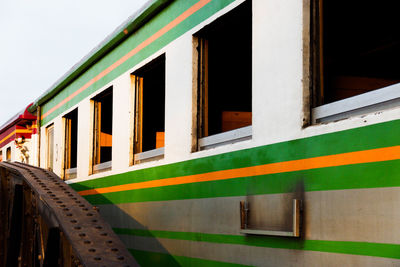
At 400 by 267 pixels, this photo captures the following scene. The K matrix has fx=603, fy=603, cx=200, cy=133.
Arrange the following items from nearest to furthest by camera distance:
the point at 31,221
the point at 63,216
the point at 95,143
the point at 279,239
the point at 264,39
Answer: the point at 279,239, the point at 264,39, the point at 63,216, the point at 31,221, the point at 95,143

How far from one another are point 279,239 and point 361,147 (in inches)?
36.5

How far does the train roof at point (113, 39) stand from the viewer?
6070mm

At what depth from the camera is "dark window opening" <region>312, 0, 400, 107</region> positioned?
541 centimetres

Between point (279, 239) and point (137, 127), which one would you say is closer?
point (279, 239)

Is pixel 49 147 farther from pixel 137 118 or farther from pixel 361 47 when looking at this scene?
pixel 361 47

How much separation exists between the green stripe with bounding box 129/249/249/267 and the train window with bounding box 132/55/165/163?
967 mm

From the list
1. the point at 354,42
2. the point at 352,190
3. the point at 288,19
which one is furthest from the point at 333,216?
the point at 354,42

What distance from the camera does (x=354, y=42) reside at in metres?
6.26

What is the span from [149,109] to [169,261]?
4181 mm

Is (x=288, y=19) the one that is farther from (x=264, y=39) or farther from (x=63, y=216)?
(x=63, y=216)

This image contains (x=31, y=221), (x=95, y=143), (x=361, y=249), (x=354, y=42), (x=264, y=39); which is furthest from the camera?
(x=95, y=143)

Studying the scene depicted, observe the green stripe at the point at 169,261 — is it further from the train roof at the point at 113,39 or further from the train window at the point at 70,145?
the train window at the point at 70,145

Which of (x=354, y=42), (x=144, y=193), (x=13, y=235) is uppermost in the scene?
(x=354, y=42)

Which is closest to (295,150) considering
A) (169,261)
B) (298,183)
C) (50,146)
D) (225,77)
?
(298,183)
